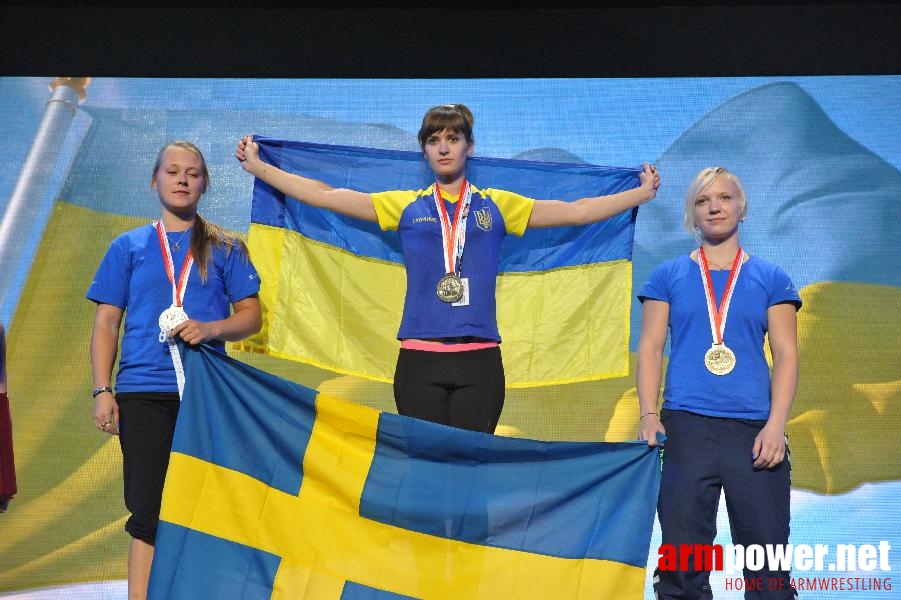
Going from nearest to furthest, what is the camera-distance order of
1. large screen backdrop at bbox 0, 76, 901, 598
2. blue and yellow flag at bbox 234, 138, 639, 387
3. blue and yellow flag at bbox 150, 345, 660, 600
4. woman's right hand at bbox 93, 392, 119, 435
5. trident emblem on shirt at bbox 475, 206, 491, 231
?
blue and yellow flag at bbox 150, 345, 660, 600 → woman's right hand at bbox 93, 392, 119, 435 → trident emblem on shirt at bbox 475, 206, 491, 231 → blue and yellow flag at bbox 234, 138, 639, 387 → large screen backdrop at bbox 0, 76, 901, 598

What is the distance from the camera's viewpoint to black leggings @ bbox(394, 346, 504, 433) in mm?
2656

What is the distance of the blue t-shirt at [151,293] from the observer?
2607 millimetres

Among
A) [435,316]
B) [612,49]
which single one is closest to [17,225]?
[435,316]

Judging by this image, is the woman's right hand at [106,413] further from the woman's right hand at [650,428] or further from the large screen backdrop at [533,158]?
the woman's right hand at [650,428]

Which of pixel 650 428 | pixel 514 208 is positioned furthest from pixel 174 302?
pixel 650 428

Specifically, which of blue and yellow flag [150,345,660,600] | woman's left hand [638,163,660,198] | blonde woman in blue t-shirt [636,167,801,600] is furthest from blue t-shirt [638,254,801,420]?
woman's left hand [638,163,660,198]

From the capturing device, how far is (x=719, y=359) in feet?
8.61

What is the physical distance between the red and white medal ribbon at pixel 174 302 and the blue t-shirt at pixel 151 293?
0.01 m

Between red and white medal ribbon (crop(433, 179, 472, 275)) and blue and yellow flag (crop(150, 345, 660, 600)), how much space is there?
499 mm

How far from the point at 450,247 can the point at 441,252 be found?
29 millimetres

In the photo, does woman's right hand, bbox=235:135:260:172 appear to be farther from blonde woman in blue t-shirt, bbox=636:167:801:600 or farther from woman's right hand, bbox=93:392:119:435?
blonde woman in blue t-shirt, bbox=636:167:801:600

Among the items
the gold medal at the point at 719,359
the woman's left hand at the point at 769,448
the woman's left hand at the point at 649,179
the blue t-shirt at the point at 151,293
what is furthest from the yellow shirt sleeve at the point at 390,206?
the woman's left hand at the point at 769,448

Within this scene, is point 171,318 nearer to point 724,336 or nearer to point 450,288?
point 450,288

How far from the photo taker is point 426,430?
8.20 ft
